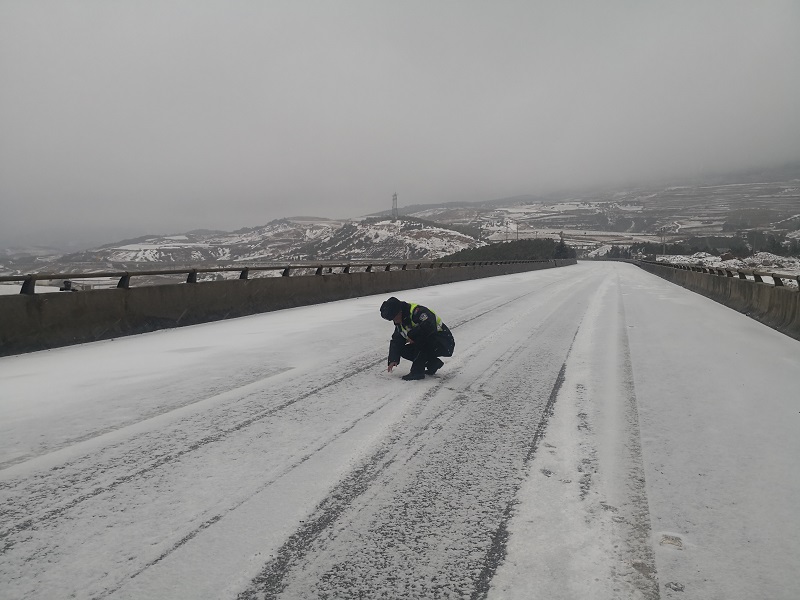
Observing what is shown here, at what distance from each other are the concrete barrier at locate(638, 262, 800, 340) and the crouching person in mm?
8248

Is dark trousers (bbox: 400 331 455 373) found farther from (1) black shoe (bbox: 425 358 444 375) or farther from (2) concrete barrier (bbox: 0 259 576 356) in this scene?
(2) concrete barrier (bbox: 0 259 576 356)

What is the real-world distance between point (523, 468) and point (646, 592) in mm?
1432

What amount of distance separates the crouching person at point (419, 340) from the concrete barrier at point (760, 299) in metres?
8.25

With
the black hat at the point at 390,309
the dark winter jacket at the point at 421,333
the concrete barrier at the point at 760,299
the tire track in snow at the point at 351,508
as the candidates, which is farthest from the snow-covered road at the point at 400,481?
the concrete barrier at the point at 760,299

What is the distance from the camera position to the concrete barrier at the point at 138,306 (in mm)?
9133

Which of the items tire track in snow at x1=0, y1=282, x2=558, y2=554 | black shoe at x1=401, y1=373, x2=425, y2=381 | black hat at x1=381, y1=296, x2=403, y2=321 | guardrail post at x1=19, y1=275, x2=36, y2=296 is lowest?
black shoe at x1=401, y1=373, x2=425, y2=381

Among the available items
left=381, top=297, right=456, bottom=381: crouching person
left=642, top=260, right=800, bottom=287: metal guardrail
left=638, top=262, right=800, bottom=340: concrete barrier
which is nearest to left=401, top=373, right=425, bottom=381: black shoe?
left=381, top=297, right=456, bottom=381: crouching person

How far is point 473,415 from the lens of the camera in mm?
5258

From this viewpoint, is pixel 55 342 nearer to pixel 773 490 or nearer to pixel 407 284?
pixel 773 490

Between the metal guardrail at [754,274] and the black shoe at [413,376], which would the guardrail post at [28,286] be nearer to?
the black shoe at [413,376]

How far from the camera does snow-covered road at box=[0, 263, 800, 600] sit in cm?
265

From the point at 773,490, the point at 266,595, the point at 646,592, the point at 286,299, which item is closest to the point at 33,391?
the point at 266,595

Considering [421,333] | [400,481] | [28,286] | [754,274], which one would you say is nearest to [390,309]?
[421,333]

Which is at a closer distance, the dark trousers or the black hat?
the black hat
